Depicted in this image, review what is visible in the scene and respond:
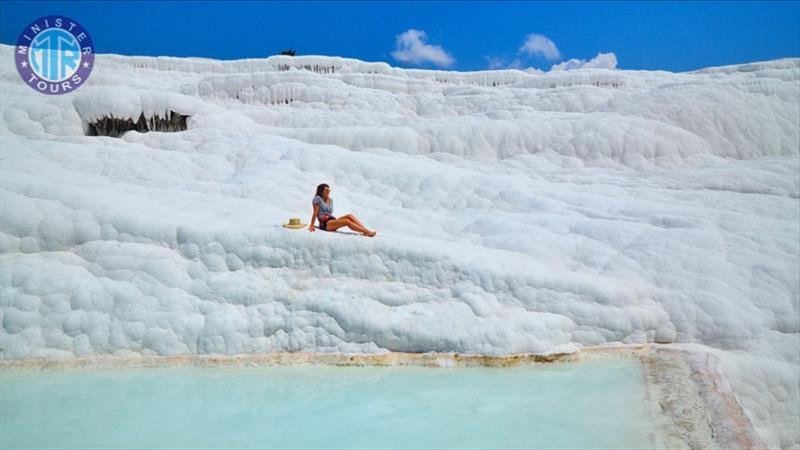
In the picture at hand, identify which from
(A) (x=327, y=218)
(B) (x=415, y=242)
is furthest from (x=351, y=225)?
(B) (x=415, y=242)

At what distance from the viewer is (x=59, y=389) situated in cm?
650

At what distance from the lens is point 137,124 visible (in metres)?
14.5

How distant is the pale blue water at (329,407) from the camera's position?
17.5 feet

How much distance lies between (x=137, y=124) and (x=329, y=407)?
10.7 m

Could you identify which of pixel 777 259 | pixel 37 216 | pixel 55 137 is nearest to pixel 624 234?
pixel 777 259

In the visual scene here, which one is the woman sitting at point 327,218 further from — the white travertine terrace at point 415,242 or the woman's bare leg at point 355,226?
the white travertine terrace at point 415,242

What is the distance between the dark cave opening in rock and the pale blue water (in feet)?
27.0

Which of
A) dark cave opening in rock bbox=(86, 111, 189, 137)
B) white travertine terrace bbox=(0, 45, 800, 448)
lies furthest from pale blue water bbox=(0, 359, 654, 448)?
dark cave opening in rock bbox=(86, 111, 189, 137)

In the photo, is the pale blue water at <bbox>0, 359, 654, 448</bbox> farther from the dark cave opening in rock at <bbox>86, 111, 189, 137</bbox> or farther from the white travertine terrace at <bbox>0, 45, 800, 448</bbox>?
the dark cave opening in rock at <bbox>86, 111, 189, 137</bbox>

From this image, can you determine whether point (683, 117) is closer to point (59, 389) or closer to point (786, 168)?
point (786, 168)

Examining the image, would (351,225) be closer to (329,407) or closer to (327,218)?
(327,218)

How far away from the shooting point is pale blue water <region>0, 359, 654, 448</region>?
5.32 metres

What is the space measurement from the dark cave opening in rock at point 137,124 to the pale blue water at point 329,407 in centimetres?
823

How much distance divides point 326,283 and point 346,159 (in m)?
4.70
